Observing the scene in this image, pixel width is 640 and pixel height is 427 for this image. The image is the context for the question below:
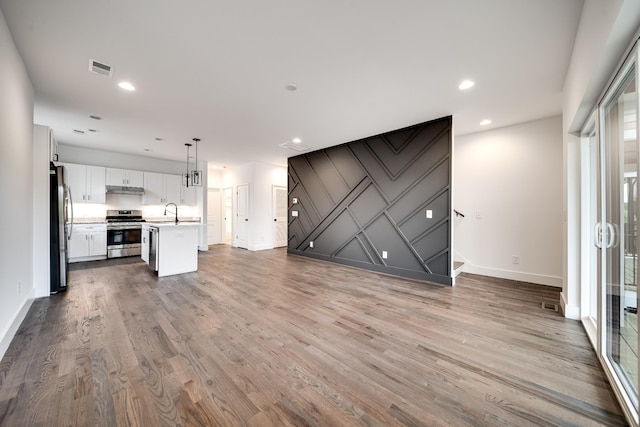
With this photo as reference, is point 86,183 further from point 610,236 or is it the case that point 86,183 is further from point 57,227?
point 610,236

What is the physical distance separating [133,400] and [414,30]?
11.3 ft

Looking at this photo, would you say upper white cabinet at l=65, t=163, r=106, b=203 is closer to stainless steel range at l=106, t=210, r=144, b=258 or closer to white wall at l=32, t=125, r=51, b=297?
stainless steel range at l=106, t=210, r=144, b=258

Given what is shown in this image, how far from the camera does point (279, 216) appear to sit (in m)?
8.09

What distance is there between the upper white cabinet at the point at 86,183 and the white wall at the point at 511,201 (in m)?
8.32

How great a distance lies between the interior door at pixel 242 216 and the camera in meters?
7.67

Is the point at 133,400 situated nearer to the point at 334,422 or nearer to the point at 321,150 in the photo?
the point at 334,422

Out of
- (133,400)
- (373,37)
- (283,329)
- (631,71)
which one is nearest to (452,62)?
(373,37)

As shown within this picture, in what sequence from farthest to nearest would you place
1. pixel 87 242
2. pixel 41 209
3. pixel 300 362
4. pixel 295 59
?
pixel 87 242 → pixel 41 209 → pixel 295 59 → pixel 300 362

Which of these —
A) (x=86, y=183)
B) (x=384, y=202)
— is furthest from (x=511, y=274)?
(x=86, y=183)

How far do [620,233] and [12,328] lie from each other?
5201 mm

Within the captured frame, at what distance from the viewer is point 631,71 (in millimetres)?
1511

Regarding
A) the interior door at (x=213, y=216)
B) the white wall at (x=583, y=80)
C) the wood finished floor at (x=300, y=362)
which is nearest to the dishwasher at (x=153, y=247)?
the wood finished floor at (x=300, y=362)

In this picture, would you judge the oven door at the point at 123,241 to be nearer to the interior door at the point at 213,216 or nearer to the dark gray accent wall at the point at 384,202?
the interior door at the point at 213,216

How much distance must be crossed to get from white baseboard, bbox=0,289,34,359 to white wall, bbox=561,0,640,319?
465 cm
